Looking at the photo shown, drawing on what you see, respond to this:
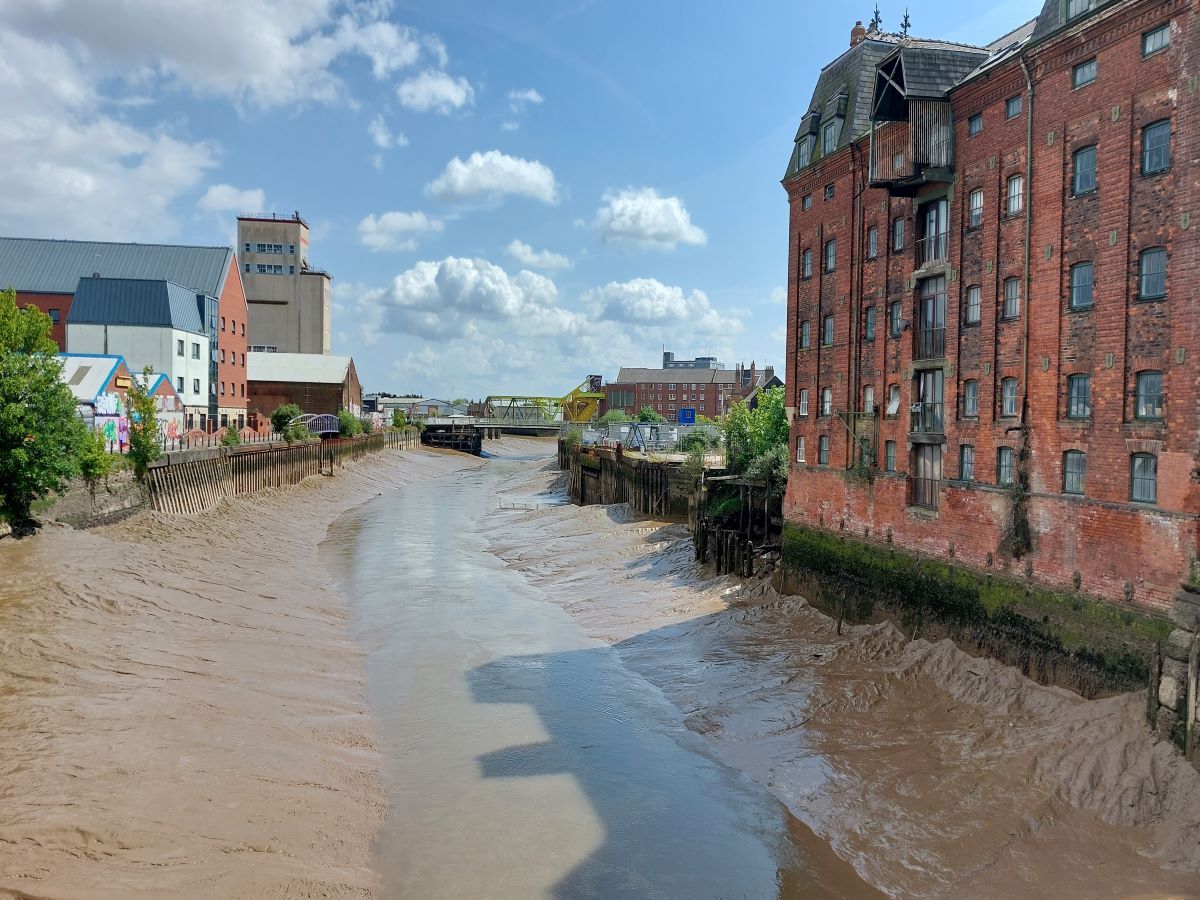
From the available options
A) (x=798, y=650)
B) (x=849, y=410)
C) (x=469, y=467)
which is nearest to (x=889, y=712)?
(x=798, y=650)

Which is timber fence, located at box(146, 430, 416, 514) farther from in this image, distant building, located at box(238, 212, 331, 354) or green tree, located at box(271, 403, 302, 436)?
distant building, located at box(238, 212, 331, 354)

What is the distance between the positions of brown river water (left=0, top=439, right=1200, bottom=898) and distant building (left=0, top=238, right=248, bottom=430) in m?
42.3

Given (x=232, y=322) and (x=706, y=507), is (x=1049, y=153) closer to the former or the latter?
(x=706, y=507)

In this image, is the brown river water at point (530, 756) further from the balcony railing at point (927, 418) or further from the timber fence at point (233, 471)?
the timber fence at point (233, 471)

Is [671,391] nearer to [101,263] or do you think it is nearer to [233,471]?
[101,263]

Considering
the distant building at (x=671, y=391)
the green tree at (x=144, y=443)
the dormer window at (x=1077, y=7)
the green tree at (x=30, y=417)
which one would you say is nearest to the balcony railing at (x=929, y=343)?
the dormer window at (x=1077, y=7)

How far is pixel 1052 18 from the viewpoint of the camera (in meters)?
18.5

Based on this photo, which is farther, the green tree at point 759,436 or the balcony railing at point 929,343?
the green tree at point 759,436

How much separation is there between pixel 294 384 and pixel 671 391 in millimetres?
91804

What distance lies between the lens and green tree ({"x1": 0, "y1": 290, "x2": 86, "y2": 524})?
24.5 m

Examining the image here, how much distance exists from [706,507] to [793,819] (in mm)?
20373

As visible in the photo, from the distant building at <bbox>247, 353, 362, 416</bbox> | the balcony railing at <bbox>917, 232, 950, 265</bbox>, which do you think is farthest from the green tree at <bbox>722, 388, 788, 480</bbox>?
the distant building at <bbox>247, 353, 362, 416</bbox>

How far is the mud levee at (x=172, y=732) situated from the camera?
10.6 meters

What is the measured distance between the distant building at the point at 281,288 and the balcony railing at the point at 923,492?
3507 inches
